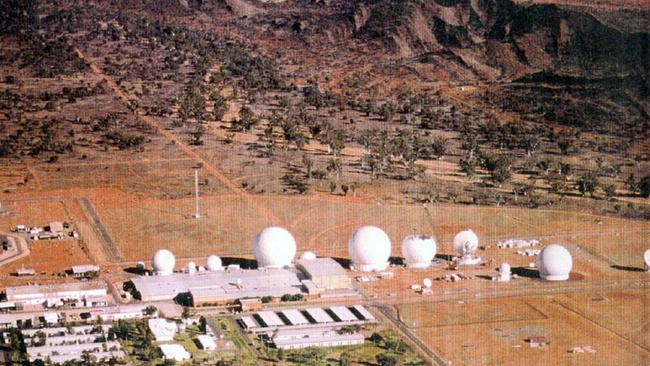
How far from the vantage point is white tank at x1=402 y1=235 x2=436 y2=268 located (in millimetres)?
67062

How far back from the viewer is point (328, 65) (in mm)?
147375

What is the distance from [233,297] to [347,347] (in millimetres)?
9315

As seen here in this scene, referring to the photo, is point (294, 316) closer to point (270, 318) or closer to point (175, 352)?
point (270, 318)

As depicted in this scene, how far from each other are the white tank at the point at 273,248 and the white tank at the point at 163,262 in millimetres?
5029

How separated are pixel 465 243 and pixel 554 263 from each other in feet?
20.0

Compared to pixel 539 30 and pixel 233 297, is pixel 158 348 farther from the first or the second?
pixel 539 30

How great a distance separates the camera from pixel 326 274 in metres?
63.0

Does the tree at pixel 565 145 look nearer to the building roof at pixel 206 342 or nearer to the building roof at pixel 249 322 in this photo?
the building roof at pixel 249 322

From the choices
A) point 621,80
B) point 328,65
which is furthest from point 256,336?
point 328,65

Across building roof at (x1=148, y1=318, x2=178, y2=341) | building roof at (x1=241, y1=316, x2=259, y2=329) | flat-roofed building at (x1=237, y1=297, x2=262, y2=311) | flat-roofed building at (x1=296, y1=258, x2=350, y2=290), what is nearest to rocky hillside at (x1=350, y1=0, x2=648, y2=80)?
flat-roofed building at (x1=296, y1=258, x2=350, y2=290)

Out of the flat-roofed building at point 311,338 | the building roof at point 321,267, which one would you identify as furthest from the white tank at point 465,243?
the flat-roofed building at point 311,338

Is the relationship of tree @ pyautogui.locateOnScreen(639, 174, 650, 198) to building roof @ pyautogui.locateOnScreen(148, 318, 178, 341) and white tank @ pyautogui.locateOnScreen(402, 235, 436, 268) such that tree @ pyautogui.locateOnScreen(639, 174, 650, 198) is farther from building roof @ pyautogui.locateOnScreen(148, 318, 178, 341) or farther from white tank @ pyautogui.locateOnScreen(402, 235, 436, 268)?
building roof @ pyautogui.locateOnScreen(148, 318, 178, 341)

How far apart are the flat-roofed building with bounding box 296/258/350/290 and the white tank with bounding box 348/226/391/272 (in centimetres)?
165

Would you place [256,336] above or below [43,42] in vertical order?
below
